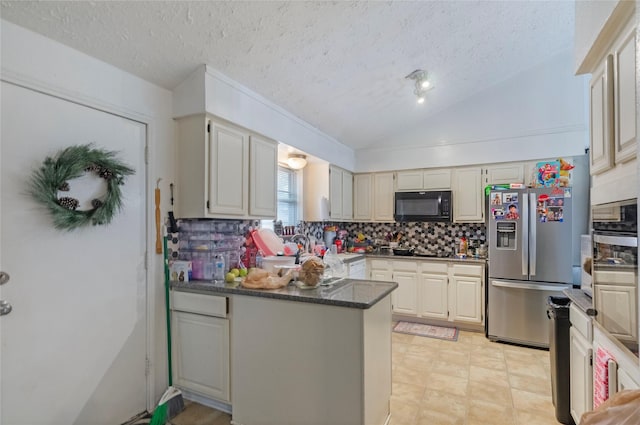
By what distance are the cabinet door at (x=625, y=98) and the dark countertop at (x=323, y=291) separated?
1.34m

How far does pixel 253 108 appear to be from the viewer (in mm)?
2797

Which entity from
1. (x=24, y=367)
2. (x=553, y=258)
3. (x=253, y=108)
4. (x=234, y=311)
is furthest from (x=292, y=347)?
(x=553, y=258)

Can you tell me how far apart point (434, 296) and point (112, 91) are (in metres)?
3.89

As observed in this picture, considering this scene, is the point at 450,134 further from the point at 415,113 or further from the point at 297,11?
the point at 297,11

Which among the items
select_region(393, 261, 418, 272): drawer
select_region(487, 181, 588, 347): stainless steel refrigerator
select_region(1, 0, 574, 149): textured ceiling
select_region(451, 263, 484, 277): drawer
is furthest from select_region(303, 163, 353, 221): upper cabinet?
select_region(487, 181, 588, 347): stainless steel refrigerator

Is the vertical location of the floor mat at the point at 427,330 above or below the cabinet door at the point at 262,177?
below

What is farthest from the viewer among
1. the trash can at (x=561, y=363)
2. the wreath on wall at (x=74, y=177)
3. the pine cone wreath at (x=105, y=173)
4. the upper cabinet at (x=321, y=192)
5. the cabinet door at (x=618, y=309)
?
the upper cabinet at (x=321, y=192)

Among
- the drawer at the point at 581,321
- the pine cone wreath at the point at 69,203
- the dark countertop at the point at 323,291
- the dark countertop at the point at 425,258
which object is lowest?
the drawer at the point at 581,321

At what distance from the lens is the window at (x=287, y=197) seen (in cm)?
392

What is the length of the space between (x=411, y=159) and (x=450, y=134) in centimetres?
60

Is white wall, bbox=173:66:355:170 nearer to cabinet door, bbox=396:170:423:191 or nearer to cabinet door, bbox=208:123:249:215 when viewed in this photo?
cabinet door, bbox=208:123:249:215

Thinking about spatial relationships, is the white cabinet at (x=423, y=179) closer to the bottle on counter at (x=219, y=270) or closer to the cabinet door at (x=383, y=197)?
the cabinet door at (x=383, y=197)

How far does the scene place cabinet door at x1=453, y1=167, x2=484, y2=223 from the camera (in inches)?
165

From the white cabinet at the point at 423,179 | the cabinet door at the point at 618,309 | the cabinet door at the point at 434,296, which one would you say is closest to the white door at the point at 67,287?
the cabinet door at the point at 618,309
